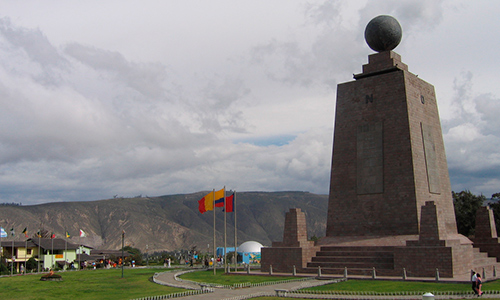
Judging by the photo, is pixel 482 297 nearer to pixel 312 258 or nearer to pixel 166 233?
pixel 312 258

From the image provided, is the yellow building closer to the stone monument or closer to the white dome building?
the white dome building

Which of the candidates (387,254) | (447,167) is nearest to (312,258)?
(387,254)

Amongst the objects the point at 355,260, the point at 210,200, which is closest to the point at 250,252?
the point at 210,200

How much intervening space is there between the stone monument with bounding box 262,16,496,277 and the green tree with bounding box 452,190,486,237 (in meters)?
18.9

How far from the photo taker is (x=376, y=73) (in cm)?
3206

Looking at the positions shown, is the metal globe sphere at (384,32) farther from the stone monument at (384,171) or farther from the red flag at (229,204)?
the red flag at (229,204)

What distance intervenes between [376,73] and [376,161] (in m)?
6.19

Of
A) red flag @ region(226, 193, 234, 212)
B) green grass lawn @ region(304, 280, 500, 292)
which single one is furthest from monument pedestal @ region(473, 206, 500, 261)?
red flag @ region(226, 193, 234, 212)

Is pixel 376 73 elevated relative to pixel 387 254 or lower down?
elevated

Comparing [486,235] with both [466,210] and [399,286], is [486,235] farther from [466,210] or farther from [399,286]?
[466,210]

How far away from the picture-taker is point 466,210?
49219 millimetres

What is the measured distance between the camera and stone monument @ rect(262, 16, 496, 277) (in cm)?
2789

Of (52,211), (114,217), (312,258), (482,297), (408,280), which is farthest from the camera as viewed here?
(114,217)

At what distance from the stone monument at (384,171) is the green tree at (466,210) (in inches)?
743
